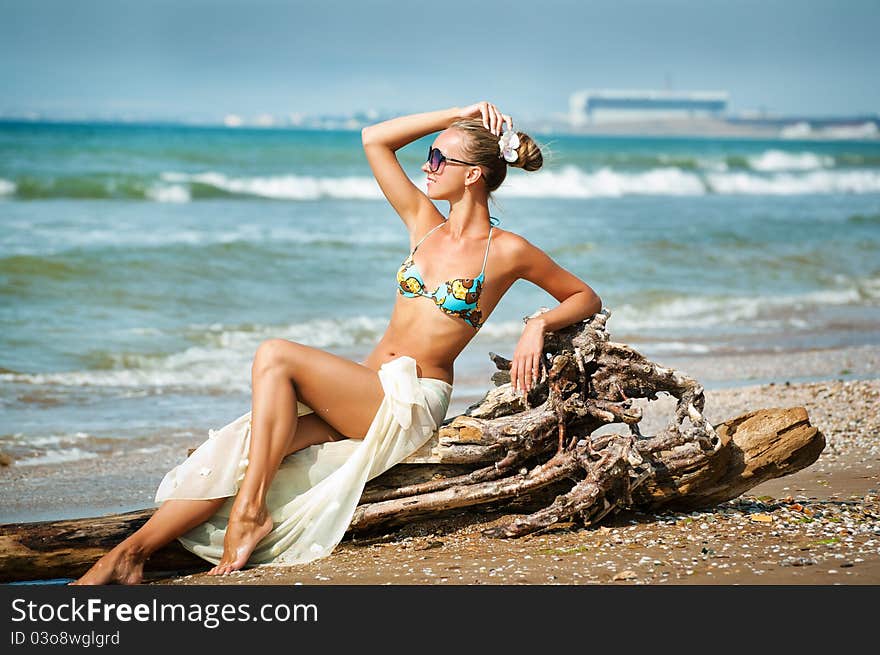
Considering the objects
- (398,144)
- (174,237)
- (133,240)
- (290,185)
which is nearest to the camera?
(398,144)

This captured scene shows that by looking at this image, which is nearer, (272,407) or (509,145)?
(272,407)

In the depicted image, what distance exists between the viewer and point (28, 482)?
6340 mm

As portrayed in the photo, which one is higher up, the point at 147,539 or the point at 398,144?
the point at 398,144

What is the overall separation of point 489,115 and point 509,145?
221mm

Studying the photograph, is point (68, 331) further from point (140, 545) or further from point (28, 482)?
point (140, 545)

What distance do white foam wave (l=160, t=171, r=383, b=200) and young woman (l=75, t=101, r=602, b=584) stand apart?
25465 mm

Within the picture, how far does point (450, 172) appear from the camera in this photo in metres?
5.03

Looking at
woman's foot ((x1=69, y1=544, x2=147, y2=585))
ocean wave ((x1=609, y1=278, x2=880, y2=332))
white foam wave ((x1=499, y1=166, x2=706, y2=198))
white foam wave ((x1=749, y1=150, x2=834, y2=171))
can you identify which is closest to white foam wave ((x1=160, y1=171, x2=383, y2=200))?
white foam wave ((x1=499, y1=166, x2=706, y2=198))

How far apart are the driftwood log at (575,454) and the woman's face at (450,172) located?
83cm

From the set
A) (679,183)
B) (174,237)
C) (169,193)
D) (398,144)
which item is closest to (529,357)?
(398,144)

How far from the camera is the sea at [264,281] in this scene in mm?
8867

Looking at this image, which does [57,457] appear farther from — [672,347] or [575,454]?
[672,347]

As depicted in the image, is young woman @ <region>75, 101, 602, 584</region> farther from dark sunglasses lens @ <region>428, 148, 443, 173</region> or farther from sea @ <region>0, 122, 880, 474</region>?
sea @ <region>0, 122, 880, 474</region>

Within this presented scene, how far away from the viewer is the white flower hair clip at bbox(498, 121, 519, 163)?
4.87 meters
